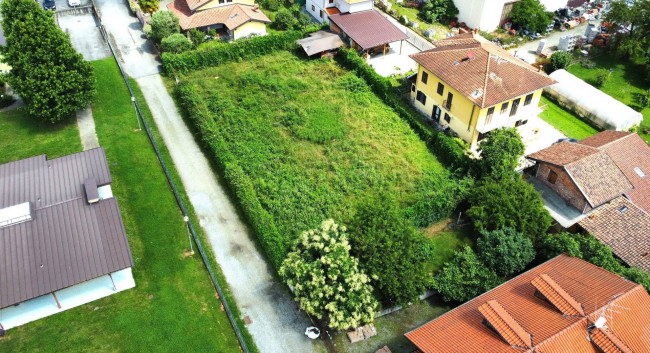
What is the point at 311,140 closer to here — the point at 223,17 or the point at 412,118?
the point at 412,118

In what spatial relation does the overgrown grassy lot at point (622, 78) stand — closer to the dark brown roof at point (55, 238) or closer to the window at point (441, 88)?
the window at point (441, 88)

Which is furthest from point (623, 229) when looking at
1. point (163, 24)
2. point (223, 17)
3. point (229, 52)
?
point (163, 24)

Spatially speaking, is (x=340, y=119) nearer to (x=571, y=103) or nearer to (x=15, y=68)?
(x=571, y=103)

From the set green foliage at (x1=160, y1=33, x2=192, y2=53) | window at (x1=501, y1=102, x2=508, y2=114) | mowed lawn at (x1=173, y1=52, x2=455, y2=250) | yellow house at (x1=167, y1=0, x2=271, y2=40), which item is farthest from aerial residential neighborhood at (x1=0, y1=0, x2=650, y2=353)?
green foliage at (x1=160, y1=33, x2=192, y2=53)

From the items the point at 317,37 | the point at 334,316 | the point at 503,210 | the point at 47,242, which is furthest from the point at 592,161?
the point at 47,242

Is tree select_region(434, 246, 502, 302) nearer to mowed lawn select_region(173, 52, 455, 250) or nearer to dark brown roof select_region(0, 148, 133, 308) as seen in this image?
mowed lawn select_region(173, 52, 455, 250)

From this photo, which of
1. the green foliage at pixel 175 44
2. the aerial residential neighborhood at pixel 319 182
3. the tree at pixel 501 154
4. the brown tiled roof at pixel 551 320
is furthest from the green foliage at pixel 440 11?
the brown tiled roof at pixel 551 320
